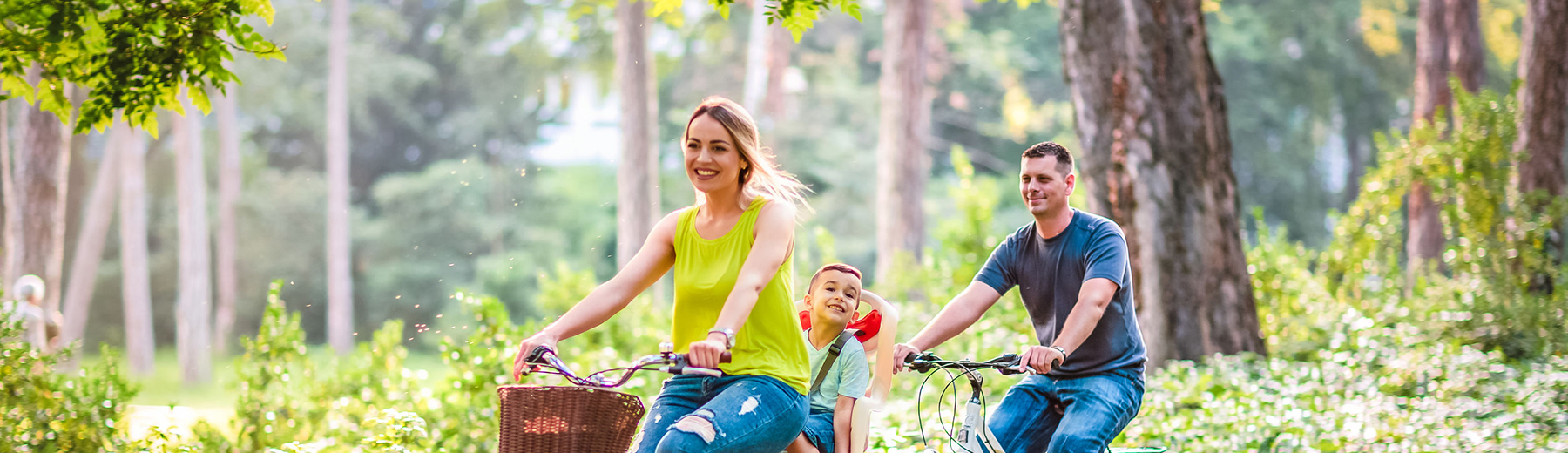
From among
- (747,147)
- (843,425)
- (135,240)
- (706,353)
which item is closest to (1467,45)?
(843,425)

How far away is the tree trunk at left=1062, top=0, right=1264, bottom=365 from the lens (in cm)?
870

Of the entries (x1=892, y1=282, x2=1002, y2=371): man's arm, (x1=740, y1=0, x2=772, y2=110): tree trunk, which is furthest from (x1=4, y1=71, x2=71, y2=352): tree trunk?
(x1=740, y1=0, x2=772, y2=110): tree trunk

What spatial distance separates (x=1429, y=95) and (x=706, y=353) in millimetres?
14773

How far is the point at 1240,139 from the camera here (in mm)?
34875

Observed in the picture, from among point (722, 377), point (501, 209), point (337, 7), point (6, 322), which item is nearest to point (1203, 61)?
point (722, 377)

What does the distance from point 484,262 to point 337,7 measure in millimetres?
8092

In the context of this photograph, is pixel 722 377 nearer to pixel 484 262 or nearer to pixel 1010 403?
pixel 1010 403

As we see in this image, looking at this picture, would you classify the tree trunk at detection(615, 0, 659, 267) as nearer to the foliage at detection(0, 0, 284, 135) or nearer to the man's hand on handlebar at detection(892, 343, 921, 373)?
the foliage at detection(0, 0, 284, 135)

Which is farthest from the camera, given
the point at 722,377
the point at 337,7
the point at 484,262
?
the point at 484,262

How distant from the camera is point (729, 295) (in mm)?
3285

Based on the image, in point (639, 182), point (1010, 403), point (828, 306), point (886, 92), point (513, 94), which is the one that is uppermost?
point (513, 94)

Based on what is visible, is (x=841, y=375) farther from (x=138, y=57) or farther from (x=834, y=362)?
(x=138, y=57)

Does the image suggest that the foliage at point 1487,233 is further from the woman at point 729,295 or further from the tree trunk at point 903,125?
the tree trunk at point 903,125

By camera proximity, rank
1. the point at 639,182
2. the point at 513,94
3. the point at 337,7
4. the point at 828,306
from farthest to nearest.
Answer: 1. the point at 513,94
2. the point at 337,7
3. the point at 639,182
4. the point at 828,306
